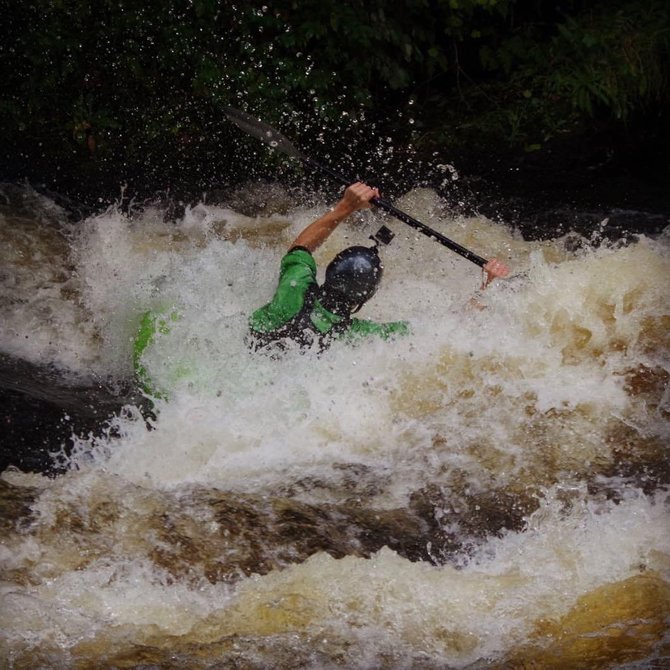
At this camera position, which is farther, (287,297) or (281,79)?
(281,79)

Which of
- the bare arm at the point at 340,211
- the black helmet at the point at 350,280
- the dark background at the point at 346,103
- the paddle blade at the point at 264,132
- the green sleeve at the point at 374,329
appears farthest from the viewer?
the dark background at the point at 346,103

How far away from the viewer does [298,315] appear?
3.51 m

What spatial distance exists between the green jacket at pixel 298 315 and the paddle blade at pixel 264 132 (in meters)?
0.92

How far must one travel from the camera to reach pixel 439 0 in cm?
507

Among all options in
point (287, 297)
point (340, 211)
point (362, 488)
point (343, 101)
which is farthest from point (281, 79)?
point (362, 488)

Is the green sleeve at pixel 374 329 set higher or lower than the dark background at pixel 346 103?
lower

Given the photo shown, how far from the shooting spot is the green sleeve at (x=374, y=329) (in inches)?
144

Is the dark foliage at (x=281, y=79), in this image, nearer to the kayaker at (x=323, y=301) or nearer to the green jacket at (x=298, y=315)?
the kayaker at (x=323, y=301)

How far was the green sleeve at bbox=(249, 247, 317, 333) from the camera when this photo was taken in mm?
3500

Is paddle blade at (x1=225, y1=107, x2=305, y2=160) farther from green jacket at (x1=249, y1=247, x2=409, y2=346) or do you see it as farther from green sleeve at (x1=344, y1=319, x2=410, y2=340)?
green sleeve at (x1=344, y1=319, x2=410, y2=340)

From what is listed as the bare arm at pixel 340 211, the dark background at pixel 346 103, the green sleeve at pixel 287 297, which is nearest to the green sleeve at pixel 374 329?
the green sleeve at pixel 287 297

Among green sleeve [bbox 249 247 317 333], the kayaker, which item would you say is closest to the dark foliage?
the kayaker

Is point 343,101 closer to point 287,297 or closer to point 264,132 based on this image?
point 264,132

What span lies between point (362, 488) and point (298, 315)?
0.87 meters
